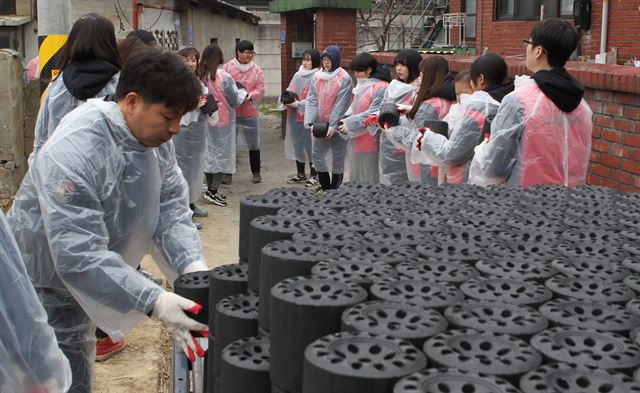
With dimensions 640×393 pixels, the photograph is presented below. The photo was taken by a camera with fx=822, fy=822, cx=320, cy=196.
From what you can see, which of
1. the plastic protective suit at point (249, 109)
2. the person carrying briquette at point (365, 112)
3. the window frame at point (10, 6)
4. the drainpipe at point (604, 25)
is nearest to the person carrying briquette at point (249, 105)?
the plastic protective suit at point (249, 109)

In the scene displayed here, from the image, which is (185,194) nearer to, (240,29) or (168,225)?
(168,225)

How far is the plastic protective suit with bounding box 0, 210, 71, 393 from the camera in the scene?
6.44 ft

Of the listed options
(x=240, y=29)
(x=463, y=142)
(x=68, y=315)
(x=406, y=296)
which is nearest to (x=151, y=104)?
(x=68, y=315)

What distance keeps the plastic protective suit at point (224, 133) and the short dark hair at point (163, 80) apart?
657 cm

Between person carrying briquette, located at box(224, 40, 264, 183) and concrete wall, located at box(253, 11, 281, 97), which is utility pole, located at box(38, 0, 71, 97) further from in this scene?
concrete wall, located at box(253, 11, 281, 97)

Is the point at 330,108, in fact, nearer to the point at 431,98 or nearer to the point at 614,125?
the point at 431,98

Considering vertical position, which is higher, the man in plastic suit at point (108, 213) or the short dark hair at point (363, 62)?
the short dark hair at point (363, 62)

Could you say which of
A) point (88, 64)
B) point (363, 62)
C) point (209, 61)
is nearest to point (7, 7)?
point (209, 61)

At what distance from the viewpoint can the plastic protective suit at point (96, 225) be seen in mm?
2641

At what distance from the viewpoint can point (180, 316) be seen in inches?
102

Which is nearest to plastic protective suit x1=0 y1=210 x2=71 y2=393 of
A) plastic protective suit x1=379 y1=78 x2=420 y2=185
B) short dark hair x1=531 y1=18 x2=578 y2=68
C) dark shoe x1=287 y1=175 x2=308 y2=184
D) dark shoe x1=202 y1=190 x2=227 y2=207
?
short dark hair x1=531 y1=18 x2=578 y2=68

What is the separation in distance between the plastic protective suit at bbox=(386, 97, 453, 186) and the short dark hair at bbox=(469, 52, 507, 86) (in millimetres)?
893

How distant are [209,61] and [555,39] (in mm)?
5314

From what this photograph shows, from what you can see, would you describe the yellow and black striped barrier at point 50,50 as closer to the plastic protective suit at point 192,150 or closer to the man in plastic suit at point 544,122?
the plastic protective suit at point 192,150
